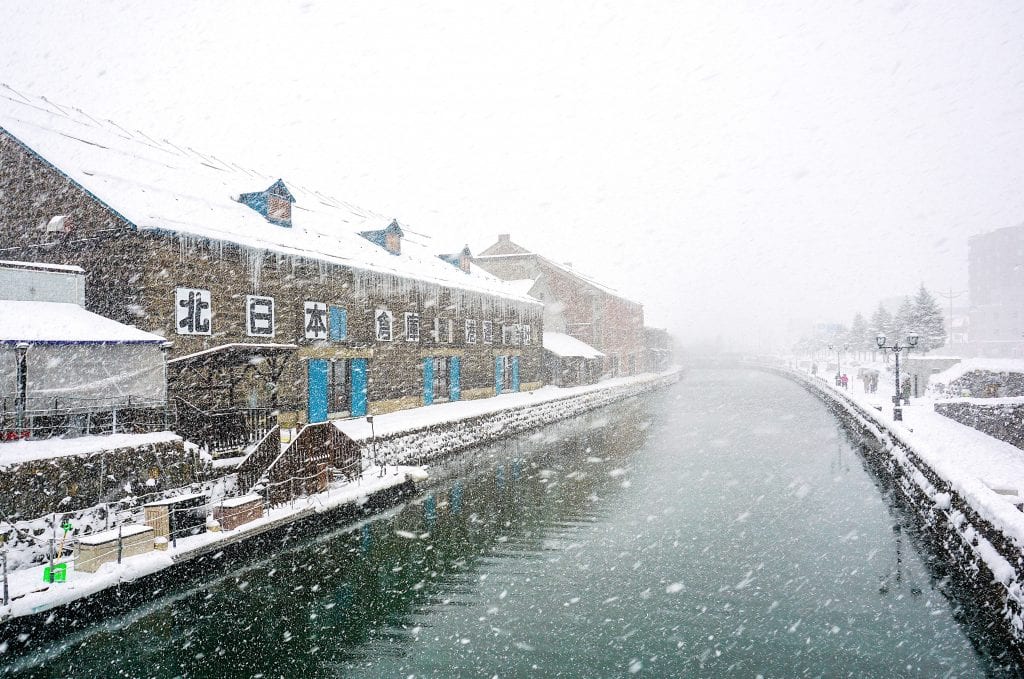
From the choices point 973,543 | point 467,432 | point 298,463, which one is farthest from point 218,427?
point 973,543

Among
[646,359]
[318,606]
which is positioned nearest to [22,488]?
[318,606]

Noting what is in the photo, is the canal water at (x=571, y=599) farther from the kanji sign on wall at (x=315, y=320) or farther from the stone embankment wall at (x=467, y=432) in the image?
the kanji sign on wall at (x=315, y=320)

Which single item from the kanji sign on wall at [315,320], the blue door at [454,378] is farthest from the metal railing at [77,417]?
the blue door at [454,378]

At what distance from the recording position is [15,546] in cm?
1036

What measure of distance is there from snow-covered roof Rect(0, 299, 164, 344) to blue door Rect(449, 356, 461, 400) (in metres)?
18.6

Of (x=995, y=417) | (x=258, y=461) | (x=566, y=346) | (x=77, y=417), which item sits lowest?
(x=258, y=461)

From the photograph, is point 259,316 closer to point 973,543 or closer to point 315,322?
point 315,322

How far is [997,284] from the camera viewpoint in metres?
140

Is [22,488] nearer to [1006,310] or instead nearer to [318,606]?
[318,606]

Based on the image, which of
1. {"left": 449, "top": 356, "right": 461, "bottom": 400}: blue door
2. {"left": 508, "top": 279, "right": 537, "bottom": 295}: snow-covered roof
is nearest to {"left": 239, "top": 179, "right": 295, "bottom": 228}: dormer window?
{"left": 449, "top": 356, "right": 461, "bottom": 400}: blue door

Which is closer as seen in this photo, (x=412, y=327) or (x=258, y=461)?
(x=258, y=461)

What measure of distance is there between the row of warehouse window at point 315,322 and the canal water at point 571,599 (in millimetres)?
8704

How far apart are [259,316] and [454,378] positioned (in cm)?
1406

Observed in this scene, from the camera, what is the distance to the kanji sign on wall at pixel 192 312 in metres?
18.5
